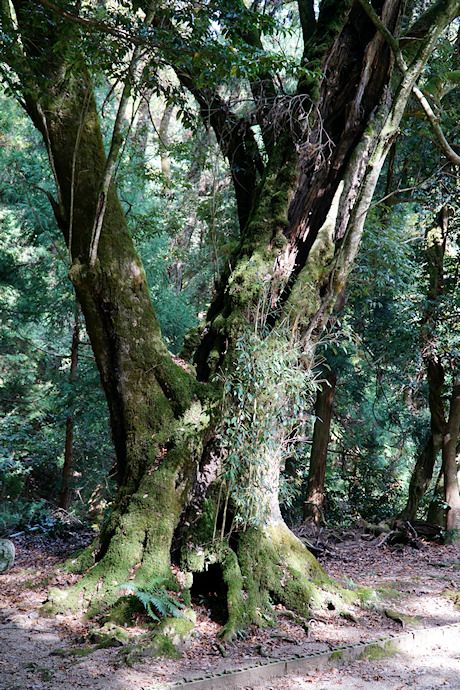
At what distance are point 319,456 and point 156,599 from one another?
5.93 metres

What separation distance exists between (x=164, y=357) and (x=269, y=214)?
1.86 m

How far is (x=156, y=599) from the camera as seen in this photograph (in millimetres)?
3709

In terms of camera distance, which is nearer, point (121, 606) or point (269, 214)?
point (121, 606)

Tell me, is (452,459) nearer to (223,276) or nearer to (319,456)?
(319,456)

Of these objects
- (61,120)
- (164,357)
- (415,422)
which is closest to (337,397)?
(415,422)

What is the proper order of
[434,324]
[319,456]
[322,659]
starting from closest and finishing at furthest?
1. [322,659]
2. [434,324]
3. [319,456]

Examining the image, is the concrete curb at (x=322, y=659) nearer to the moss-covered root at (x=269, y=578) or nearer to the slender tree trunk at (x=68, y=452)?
the moss-covered root at (x=269, y=578)

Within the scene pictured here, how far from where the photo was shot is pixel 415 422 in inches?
458

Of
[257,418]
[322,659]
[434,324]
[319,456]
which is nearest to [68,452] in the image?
[319,456]

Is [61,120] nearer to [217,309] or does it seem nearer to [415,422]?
[217,309]

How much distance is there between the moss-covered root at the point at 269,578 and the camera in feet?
13.4

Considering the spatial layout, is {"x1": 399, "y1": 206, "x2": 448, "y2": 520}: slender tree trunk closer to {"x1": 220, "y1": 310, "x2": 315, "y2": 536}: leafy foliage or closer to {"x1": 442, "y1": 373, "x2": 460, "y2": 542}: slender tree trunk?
{"x1": 442, "y1": 373, "x2": 460, "y2": 542}: slender tree trunk

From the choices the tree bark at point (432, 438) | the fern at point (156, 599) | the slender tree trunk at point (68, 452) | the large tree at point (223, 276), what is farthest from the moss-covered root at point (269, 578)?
the slender tree trunk at point (68, 452)

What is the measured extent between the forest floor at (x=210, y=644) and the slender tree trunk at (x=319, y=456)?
11.7 ft
